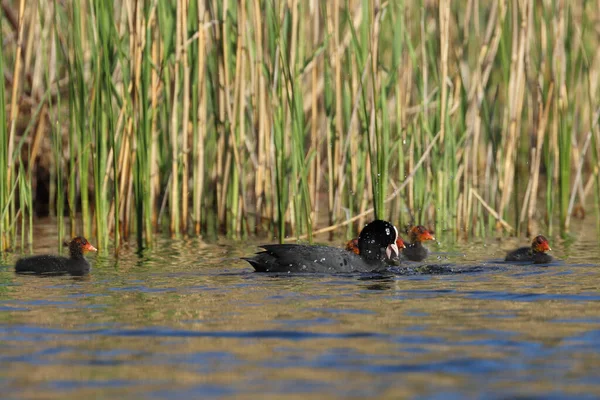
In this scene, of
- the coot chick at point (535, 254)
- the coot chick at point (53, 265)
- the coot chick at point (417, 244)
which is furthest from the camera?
the coot chick at point (417, 244)

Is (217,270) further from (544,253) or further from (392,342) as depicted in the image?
(392,342)

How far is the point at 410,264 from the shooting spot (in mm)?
10625

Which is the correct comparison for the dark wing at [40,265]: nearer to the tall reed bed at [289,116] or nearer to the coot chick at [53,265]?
the coot chick at [53,265]

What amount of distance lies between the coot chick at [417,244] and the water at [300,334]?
1577 mm

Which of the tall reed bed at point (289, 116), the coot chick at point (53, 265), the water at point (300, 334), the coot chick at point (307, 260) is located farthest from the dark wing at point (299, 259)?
the coot chick at point (53, 265)

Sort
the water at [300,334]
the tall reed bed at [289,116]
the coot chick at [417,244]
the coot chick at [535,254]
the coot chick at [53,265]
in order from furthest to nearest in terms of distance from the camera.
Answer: the coot chick at [417,244] < the tall reed bed at [289,116] < the coot chick at [535,254] < the coot chick at [53,265] < the water at [300,334]

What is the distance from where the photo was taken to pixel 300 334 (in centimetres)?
633

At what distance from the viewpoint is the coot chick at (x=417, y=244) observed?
11.2 meters

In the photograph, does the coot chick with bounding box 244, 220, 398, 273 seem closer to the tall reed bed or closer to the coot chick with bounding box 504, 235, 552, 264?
the tall reed bed

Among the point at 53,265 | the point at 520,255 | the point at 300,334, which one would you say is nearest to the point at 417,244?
the point at 520,255

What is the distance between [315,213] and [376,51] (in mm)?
2249

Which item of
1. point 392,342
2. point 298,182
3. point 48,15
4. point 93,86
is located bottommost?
point 392,342

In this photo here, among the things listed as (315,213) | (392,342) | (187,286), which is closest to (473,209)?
(315,213)

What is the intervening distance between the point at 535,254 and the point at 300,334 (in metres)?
4.26
